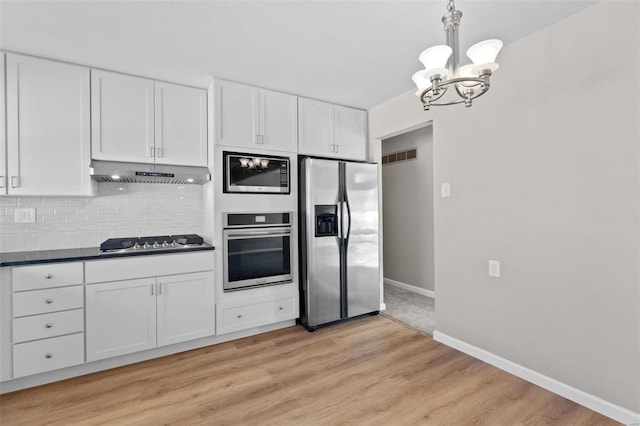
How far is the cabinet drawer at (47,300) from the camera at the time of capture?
2127mm

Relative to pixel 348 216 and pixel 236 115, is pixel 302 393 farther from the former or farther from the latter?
pixel 236 115

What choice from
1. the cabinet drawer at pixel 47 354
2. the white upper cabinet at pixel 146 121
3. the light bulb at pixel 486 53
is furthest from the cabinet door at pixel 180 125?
the light bulb at pixel 486 53

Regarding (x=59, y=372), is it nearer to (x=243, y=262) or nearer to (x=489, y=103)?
(x=243, y=262)

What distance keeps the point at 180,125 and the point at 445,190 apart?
2.53 meters

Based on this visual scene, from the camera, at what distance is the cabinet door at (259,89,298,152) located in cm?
305

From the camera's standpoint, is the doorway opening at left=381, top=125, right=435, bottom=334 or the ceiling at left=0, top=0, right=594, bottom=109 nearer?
the ceiling at left=0, top=0, right=594, bottom=109

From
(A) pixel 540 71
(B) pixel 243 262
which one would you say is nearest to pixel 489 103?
(A) pixel 540 71

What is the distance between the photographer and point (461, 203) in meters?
2.64

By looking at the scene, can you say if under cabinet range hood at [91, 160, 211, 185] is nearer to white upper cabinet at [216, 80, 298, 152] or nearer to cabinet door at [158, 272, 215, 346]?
white upper cabinet at [216, 80, 298, 152]

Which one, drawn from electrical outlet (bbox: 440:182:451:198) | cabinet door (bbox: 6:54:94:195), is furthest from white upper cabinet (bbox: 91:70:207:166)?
electrical outlet (bbox: 440:182:451:198)

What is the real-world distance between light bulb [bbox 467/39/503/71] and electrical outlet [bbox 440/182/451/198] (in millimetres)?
1438

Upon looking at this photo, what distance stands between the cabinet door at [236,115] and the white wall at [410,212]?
2.44 m

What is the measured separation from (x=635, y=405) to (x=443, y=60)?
7.13 feet

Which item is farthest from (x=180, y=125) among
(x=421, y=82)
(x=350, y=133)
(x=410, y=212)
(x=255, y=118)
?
(x=410, y=212)
